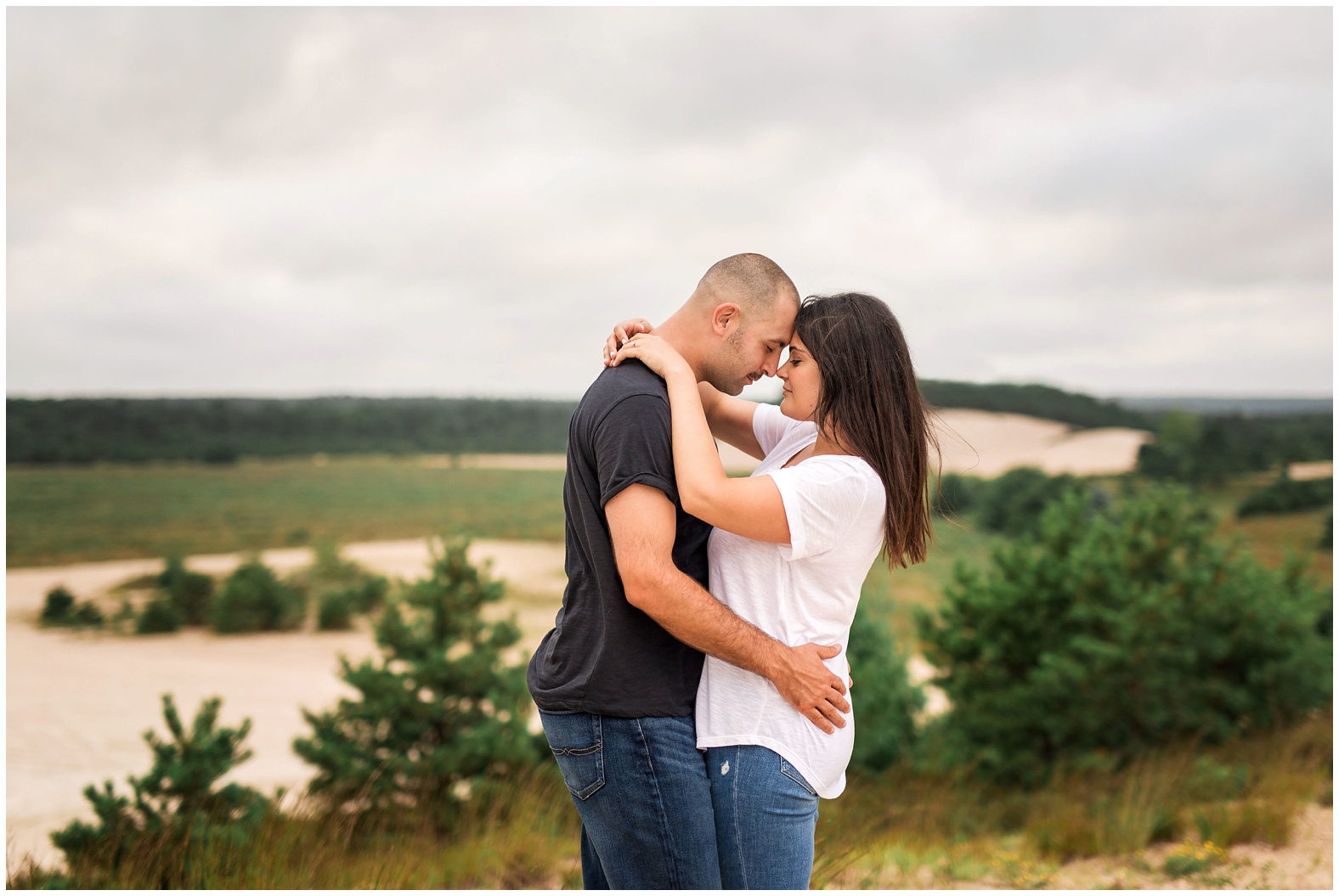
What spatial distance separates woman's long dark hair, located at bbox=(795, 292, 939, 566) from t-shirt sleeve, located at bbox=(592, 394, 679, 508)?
412 millimetres

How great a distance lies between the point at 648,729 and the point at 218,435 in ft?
161

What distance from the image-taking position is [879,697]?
9.74 m

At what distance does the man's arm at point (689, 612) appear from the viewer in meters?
1.83

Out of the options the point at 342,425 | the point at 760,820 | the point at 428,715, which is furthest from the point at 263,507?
the point at 760,820

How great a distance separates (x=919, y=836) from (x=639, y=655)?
5.74 metres

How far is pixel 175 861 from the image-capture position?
15.3 feet

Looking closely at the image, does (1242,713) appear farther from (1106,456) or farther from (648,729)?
(1106,456)

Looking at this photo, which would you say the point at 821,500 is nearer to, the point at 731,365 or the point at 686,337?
the point at 731,365

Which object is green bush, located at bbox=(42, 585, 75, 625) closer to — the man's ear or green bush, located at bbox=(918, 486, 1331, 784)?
green bush, located at bbox=(918, 486, 1331, 784)

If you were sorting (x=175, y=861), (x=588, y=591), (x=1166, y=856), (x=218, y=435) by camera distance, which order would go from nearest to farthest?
(x=588, y=591) → (x=175, y=861) → (x=1166, y=856) → (x=218, y=435)

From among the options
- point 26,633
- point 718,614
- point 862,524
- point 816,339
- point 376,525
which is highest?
point 816,339

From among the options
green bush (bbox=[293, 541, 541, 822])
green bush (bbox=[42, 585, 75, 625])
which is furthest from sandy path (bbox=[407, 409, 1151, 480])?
green bush (bbox=[42, 585, 75, 625])

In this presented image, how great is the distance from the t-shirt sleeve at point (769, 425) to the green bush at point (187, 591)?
36870 mm

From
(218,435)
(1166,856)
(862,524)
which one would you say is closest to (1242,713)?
(1166,856)
